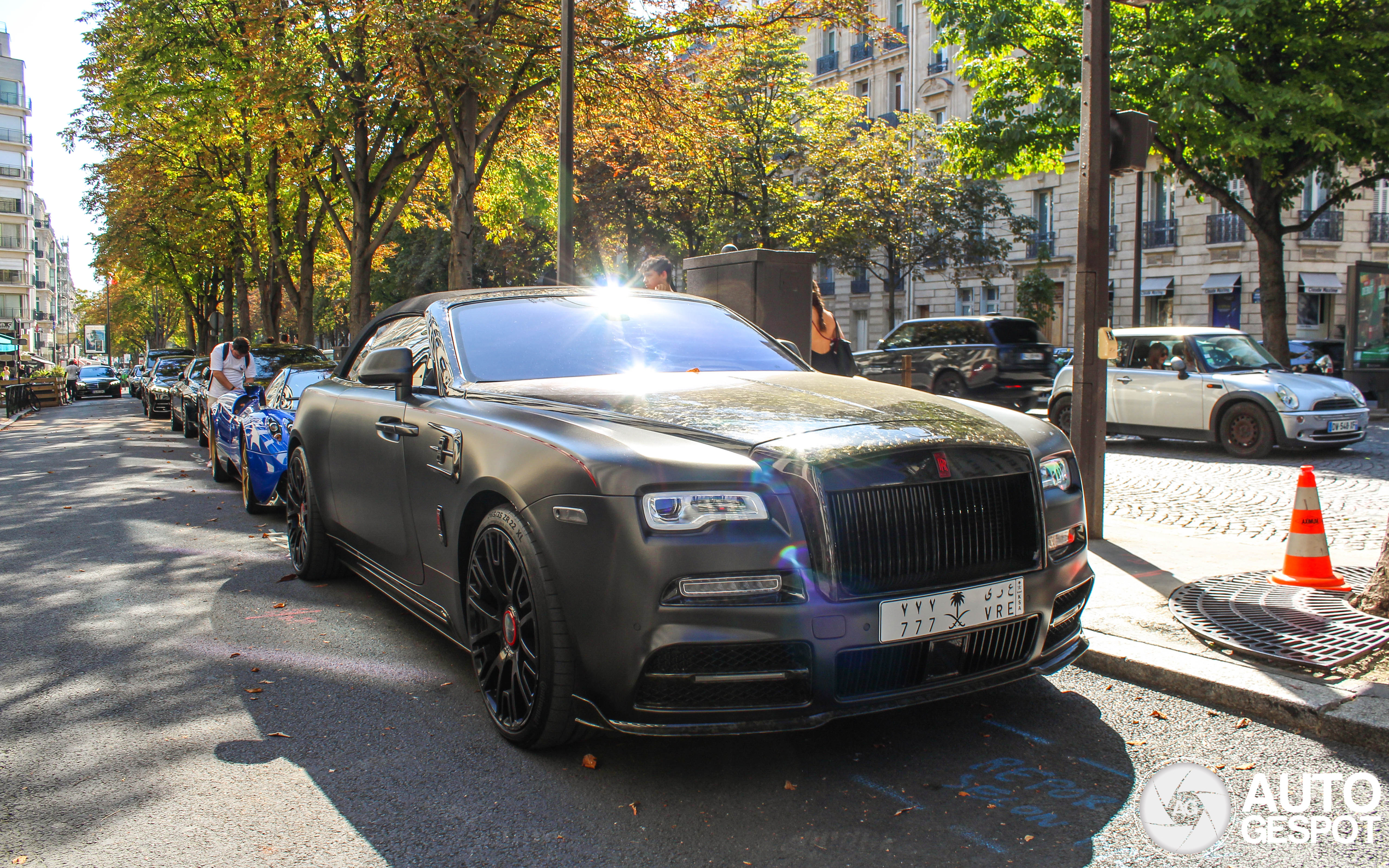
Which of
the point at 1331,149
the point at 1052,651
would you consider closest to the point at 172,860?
the point at 1052,651

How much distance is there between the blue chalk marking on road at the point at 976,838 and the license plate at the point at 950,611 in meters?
0.54

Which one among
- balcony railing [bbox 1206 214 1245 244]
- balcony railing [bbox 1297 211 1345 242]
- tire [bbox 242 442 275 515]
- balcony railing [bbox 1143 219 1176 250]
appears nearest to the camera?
tire [bbox 242 442 275 515]

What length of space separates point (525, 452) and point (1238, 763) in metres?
2.51

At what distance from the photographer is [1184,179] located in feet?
71.5

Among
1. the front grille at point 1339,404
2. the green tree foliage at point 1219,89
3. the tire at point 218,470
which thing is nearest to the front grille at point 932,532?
the tire at point 218,470

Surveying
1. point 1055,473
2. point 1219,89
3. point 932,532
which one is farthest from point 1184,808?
point 1219,89

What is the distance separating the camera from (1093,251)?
646 cm

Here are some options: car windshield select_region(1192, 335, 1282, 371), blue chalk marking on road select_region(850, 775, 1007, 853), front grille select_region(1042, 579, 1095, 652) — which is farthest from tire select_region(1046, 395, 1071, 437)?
blue chalk marking on road select_region(850, 775, 1007, 853)

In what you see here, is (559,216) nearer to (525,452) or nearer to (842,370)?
(842,370)

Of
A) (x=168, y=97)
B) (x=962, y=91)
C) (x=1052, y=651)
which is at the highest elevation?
(x=962, y=91)

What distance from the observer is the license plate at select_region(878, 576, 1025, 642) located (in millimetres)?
3088

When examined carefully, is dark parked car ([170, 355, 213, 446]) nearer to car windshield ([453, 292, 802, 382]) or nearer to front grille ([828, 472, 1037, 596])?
car windshield ([453, 292, 802, 382])

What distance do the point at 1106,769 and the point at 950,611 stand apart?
771 millimetres

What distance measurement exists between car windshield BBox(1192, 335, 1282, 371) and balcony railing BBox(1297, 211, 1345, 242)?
2264cm
